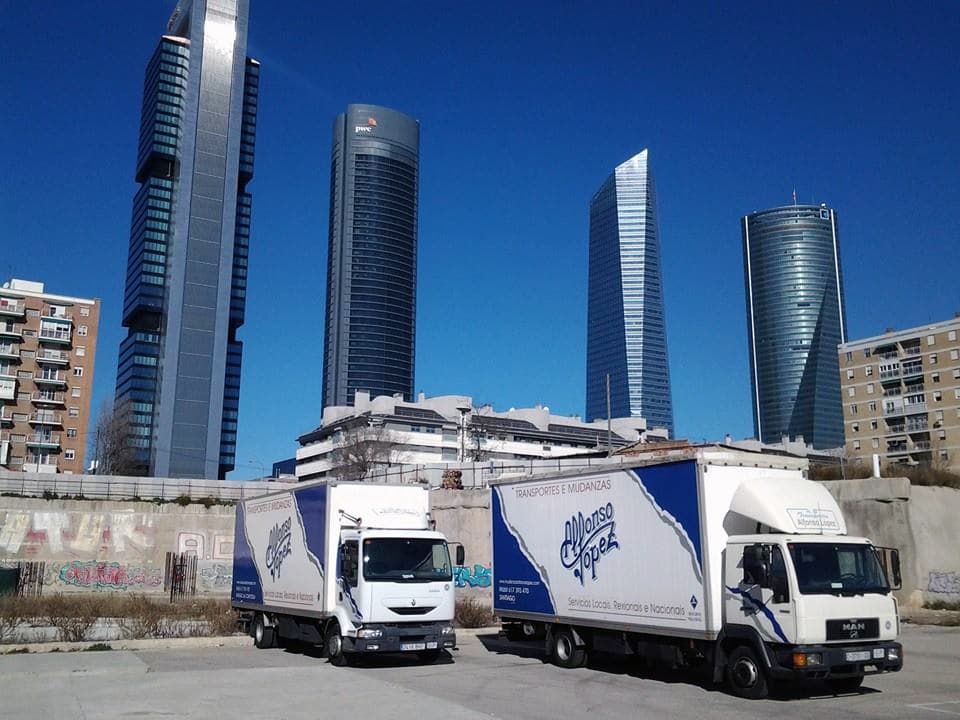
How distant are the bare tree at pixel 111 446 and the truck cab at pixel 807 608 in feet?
313

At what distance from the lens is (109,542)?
43594 millimetres

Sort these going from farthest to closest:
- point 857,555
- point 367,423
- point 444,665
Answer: point 367,423
point 444,665
point 857,555

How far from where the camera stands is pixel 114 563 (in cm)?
4325

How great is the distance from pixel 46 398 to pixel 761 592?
350ft

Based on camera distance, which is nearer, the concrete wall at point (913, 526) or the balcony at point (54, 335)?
the concrete wall at point (913, 526)

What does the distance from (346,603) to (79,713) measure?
5.82 m

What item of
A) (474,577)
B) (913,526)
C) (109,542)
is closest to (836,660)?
(913,526)

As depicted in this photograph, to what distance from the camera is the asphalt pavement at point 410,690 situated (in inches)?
474

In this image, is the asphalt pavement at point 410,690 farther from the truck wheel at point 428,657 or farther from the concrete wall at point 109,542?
the concrete wall at point 109,542

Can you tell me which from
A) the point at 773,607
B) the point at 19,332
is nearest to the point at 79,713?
the point at 773,607

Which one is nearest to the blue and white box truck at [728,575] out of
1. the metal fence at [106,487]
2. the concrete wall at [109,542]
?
the concrete wall at [109,542]

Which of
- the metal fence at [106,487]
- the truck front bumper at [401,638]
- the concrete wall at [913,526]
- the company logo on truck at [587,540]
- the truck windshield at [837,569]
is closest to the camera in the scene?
the truck windshield at [837,569]

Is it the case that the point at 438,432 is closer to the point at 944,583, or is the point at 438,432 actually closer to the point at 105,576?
the point at 105,576

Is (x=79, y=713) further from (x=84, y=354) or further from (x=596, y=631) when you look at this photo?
(x=84, y=354)
